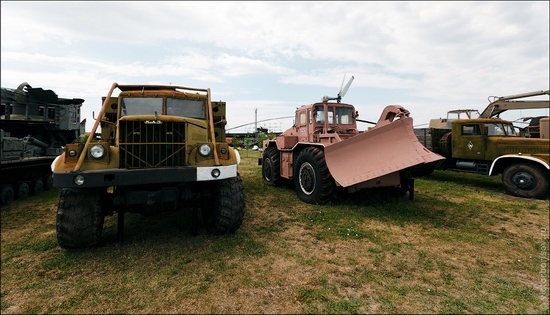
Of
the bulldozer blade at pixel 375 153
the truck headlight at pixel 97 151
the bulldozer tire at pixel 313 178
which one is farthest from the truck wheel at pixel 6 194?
the bulldozer blade at pixel 375 153

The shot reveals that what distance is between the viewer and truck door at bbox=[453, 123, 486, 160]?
29.3 feet

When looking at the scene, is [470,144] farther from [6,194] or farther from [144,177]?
[6,194]

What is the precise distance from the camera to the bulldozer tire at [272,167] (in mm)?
8586

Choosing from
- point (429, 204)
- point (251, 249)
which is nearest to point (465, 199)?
point (429, 204)

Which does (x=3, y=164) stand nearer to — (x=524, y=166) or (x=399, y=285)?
(x=399, y=285)

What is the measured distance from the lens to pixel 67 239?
3518 millimetres

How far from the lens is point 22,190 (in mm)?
6984

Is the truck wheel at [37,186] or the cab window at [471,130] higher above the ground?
the cab window at [471,130]

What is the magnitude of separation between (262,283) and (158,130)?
2.40m

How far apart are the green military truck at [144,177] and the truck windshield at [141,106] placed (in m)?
0.40

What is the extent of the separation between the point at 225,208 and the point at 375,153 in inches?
130

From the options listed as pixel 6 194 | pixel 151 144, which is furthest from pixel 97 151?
pixel 6 194

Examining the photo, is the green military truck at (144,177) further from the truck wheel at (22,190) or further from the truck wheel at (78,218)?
the truck wheel at (22,190)

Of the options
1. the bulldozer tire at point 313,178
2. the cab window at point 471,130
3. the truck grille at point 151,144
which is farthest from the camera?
the cab window at point 471,130
